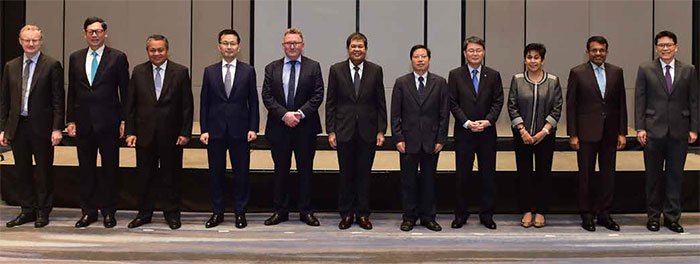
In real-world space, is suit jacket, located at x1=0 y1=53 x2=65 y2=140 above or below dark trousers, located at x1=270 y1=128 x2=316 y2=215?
above

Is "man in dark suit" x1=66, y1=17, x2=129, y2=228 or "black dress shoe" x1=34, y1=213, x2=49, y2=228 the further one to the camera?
"black dress shoe" x1=34, y1=213, x2=49, y2=228

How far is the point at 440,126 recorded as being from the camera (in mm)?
4773

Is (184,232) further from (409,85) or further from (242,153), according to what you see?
(409,85)

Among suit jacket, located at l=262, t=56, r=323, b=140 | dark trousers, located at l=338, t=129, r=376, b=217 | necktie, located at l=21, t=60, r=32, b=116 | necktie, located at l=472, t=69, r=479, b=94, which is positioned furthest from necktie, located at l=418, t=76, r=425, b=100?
necktie, located at l=21, t=60, r=32, b=116

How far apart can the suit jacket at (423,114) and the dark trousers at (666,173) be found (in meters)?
1.48

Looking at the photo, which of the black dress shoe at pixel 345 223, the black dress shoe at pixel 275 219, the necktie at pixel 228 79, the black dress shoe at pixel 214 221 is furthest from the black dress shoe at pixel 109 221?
the black dress shoe at pixel 345 223

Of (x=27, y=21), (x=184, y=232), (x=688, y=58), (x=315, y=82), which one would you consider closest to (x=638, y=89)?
(x=315, y=82)

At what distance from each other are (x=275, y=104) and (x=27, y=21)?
6797mm

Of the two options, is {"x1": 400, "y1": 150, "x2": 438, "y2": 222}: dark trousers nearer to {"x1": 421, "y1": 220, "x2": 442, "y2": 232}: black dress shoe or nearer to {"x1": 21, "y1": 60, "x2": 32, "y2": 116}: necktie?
{"x1": 421, "y1": 220, "x2": 442, "y2": 232}: black dress shoe

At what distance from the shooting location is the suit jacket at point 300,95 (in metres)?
4.86

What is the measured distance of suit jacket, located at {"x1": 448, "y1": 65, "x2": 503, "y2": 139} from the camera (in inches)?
189

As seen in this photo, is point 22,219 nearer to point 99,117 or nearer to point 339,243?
point 99,117

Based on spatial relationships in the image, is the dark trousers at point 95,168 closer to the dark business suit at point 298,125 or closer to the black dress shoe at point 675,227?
the dark business suit at point 298,125

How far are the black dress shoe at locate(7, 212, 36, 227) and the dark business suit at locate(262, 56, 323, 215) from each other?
72.0 inches
